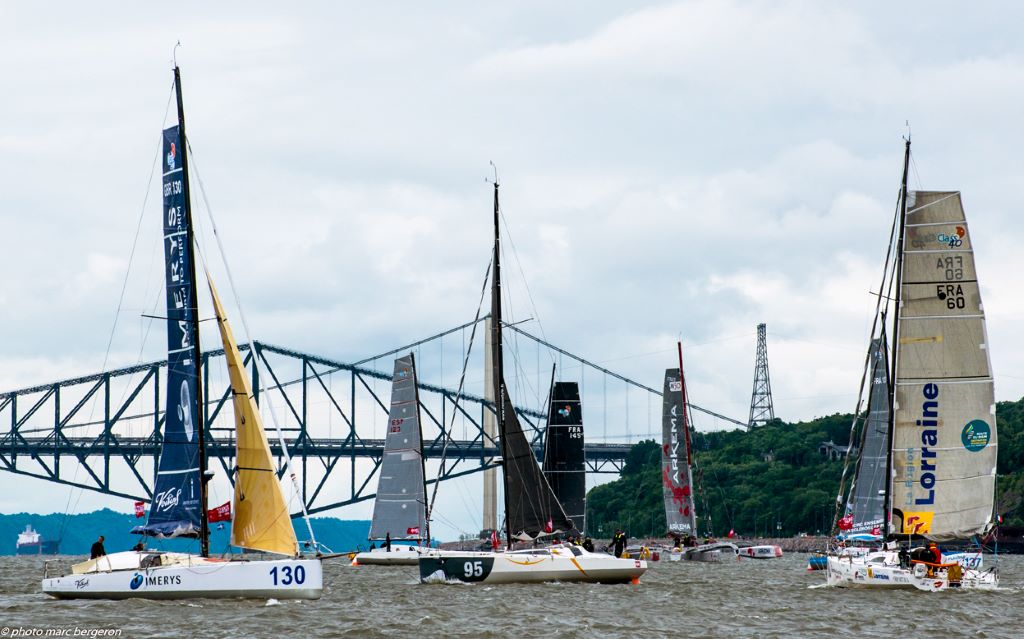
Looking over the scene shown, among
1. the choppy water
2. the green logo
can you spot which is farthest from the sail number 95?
the green logo

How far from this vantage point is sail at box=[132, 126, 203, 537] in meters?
24.8

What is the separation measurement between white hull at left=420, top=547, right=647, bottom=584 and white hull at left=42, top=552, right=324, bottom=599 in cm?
720

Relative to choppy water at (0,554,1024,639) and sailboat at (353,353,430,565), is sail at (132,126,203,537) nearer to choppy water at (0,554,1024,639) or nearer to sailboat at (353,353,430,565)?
choppy water at (0,554,1024,639)

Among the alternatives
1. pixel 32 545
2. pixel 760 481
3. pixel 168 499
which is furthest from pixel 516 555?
pixel 32 545

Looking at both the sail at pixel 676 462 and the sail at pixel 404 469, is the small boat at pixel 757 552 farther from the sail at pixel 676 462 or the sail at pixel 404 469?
the sail at pixel 404 469

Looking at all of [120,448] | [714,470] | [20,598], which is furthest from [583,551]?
[714,470]

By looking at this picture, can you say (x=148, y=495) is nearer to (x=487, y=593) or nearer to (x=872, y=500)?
(x=872, y=500)

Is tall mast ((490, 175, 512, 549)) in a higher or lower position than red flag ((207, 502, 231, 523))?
higher

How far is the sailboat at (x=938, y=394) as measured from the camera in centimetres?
2905

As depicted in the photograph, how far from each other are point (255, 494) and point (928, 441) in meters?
12.9

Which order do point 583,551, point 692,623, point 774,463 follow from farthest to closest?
point 774,463 → point 583,551 → point 692,623

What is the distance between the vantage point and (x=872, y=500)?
155 ft

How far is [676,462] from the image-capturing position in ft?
203

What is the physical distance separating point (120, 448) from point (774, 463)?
1682 inches
